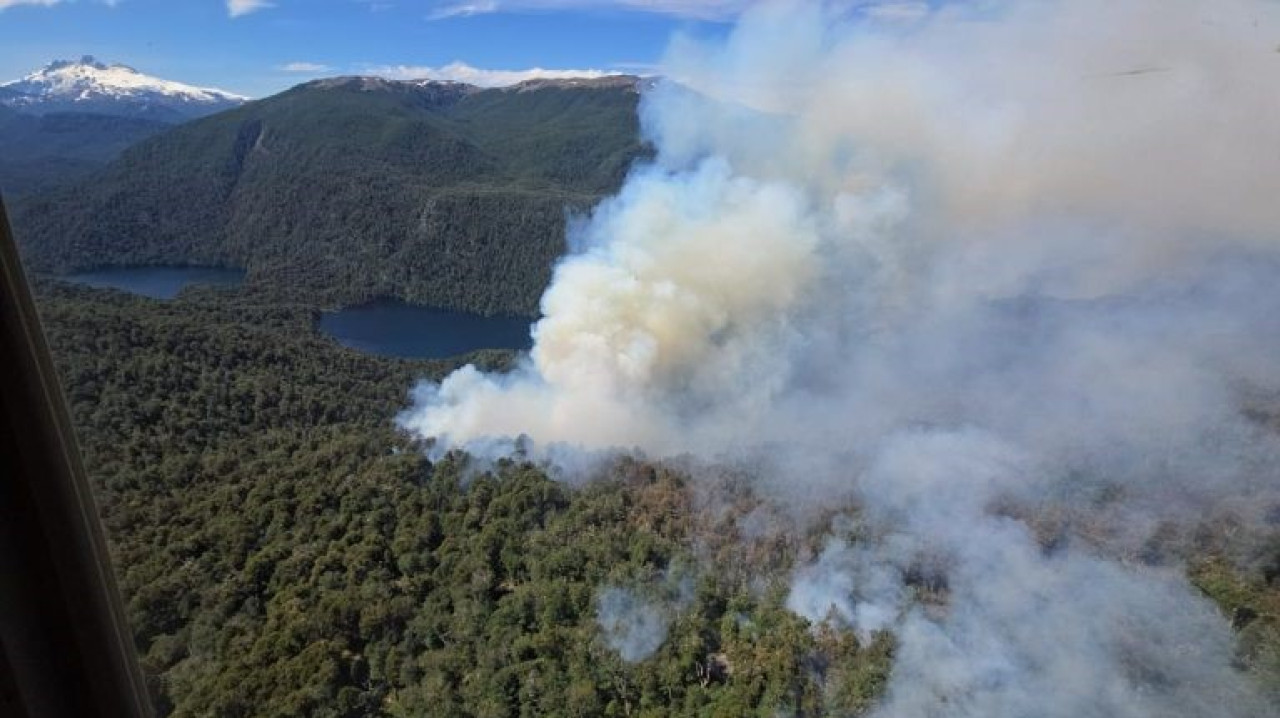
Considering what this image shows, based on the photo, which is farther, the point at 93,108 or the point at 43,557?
the point at 93,108

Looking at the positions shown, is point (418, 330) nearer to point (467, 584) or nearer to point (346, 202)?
point (346, 202)

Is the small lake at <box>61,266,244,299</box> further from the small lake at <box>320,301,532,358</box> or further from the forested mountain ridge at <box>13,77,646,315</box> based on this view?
the small lake at <box>320,301,532,358</box>

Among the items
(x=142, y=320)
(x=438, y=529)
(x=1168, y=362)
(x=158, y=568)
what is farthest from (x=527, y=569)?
(x=142, y=320)

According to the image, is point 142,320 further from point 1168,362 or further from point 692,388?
point 1168,362

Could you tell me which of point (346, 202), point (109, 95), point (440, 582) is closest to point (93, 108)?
point (109, 95)

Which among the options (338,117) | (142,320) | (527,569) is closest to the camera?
(527,569)
